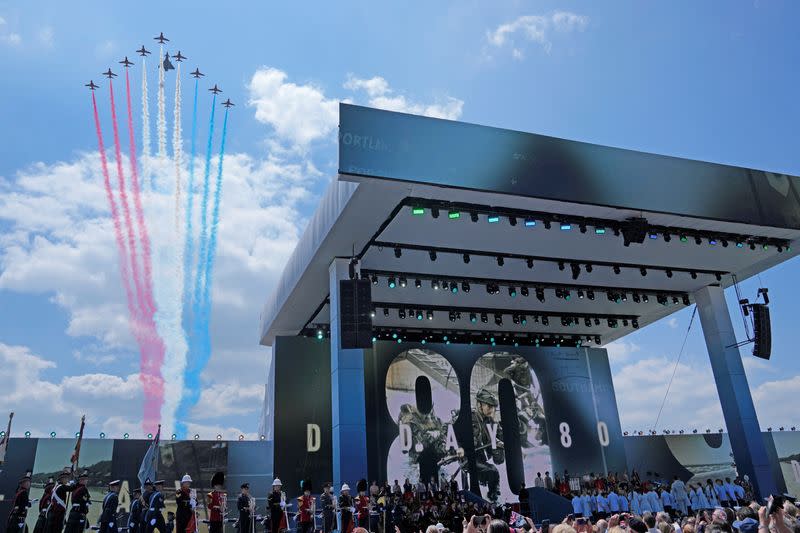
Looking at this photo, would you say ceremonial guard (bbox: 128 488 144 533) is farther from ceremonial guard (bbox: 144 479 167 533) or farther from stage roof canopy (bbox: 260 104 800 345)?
stage roof canopy (bbox: 260 104 800 345)

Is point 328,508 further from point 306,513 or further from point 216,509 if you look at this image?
point 216,509

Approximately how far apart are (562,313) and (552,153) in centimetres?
1102

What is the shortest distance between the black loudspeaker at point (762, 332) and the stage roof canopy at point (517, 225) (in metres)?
1.70

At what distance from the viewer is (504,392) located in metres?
24.4

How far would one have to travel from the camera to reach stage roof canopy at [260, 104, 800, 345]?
45.0 ft

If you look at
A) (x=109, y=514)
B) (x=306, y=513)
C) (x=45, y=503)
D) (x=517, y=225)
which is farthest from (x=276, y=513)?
(x=517, y=225)

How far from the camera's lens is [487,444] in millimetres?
23234

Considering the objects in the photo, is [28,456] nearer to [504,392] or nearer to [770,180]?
[504,392]

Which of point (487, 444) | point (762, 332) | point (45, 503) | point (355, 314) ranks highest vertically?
point (355, 314)

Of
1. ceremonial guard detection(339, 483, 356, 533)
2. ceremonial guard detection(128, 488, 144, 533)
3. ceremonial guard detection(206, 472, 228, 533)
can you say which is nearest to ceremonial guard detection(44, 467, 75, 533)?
ceremonial guard detection(128, 488, 144, 533)

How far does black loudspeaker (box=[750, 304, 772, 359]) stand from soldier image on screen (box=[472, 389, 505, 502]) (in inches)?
371

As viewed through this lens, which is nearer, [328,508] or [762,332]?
[328,508]

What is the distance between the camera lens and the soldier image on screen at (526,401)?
947 inches

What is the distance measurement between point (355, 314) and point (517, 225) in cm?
485
